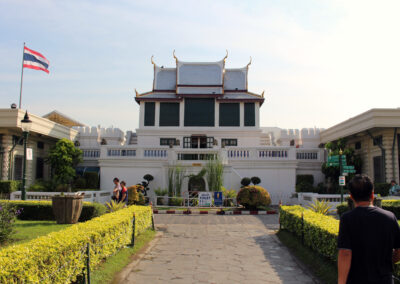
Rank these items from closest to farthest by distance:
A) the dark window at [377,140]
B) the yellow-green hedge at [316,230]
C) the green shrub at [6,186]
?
the yellow-green hedge at [316,230], the green shrub at [6,186], the dark window at [377,140]

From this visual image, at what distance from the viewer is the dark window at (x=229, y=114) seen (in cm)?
3162

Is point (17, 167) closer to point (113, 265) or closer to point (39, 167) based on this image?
point (39, 167)

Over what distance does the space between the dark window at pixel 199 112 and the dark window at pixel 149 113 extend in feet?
9.22

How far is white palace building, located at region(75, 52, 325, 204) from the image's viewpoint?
24.0 m

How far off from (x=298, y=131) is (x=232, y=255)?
24.6 meters

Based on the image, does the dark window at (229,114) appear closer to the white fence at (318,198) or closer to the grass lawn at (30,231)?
the white fence at (318,198)

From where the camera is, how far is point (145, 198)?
22.2 metres

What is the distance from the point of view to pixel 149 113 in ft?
105

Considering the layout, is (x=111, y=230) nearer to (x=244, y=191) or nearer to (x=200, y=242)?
(x=200, y=242)

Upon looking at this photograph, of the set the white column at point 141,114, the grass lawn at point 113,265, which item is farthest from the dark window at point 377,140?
the white column at point 141,114

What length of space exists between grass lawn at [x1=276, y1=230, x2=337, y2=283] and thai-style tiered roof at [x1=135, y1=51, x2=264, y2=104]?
72.8 ft

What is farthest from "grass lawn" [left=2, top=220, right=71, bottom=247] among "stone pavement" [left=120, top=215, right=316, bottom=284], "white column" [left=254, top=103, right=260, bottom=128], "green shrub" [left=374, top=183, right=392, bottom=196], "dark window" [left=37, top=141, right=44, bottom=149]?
"white column" [left=254, top=103, right=260, bottom=128]

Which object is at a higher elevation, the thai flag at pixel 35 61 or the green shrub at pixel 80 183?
the thai flag at pixel 35 61

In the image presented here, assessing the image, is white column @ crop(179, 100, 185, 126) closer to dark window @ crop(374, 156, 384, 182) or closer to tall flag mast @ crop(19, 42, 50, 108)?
tall flag mast @ crop(19, 42, 50, 108)
